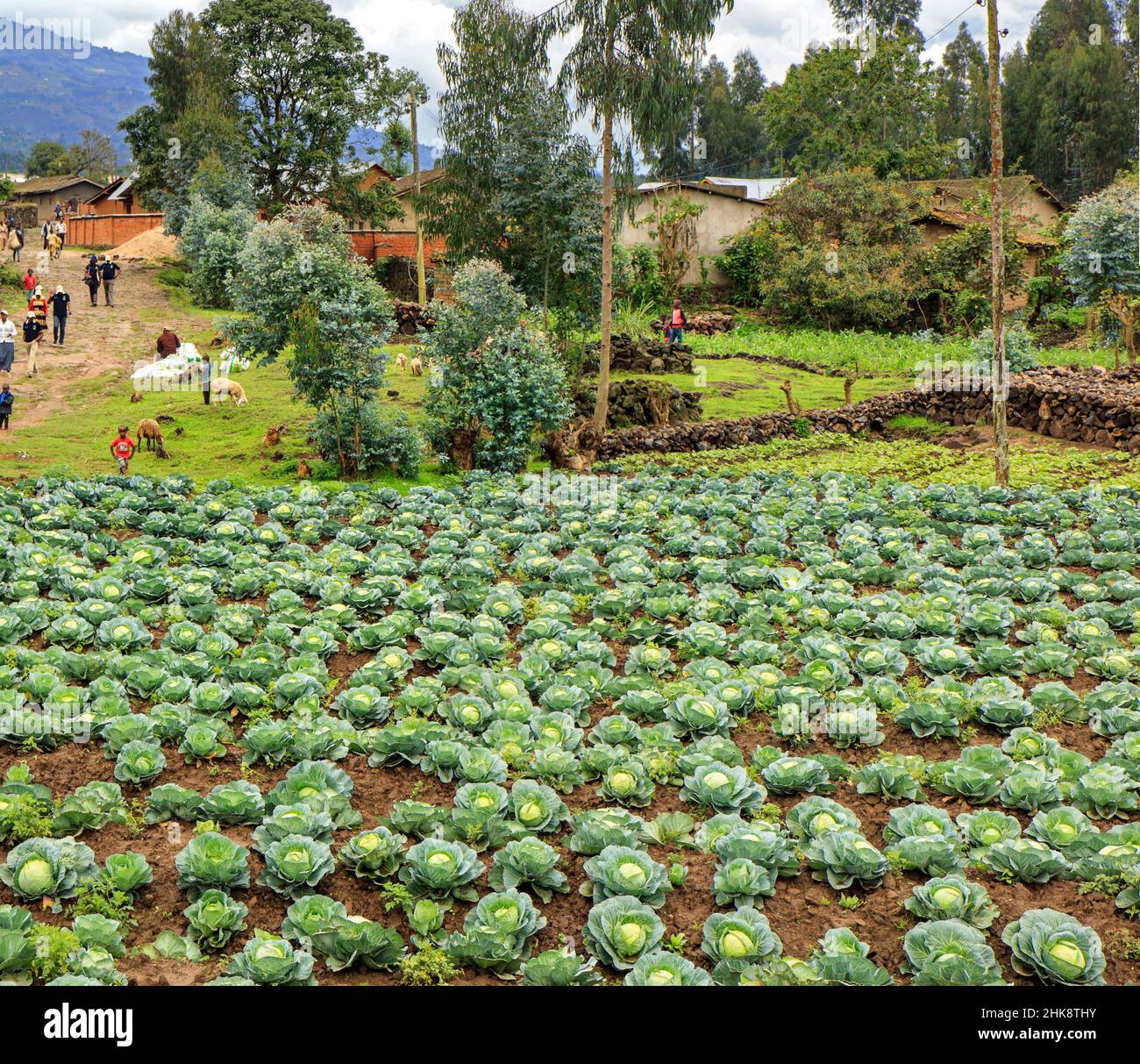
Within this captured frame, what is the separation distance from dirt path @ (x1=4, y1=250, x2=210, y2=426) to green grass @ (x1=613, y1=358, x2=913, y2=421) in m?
12.9

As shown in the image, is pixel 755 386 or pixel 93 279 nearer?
pixel 755 386

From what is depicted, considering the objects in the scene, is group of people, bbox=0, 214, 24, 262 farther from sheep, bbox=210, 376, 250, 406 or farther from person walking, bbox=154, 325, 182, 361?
sheep, bbox=210, 376, 250, 406

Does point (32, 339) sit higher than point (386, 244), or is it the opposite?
point (386, 244)

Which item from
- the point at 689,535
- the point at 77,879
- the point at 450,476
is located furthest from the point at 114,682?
the point at 450,476

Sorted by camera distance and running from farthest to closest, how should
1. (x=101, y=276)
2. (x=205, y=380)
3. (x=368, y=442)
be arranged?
(x=101, y=276) < (x=205, y=380) < (x=368, y=442)

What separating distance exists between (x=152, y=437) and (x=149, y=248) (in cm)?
2982

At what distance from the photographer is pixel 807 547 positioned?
1216 cm

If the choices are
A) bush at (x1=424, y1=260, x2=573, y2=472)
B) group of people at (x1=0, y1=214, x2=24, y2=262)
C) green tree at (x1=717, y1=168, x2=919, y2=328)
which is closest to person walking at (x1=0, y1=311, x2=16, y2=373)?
bush at (x1=424, y1=260, x2=573, y2=472)

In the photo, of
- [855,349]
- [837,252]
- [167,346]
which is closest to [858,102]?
[837,252]

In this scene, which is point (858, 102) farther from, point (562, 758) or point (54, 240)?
point (562, 758)

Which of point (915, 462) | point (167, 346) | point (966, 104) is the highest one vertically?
point (966, 104)

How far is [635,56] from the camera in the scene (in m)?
19.6

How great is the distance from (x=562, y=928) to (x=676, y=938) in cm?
66

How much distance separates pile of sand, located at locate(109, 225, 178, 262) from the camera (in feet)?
140
